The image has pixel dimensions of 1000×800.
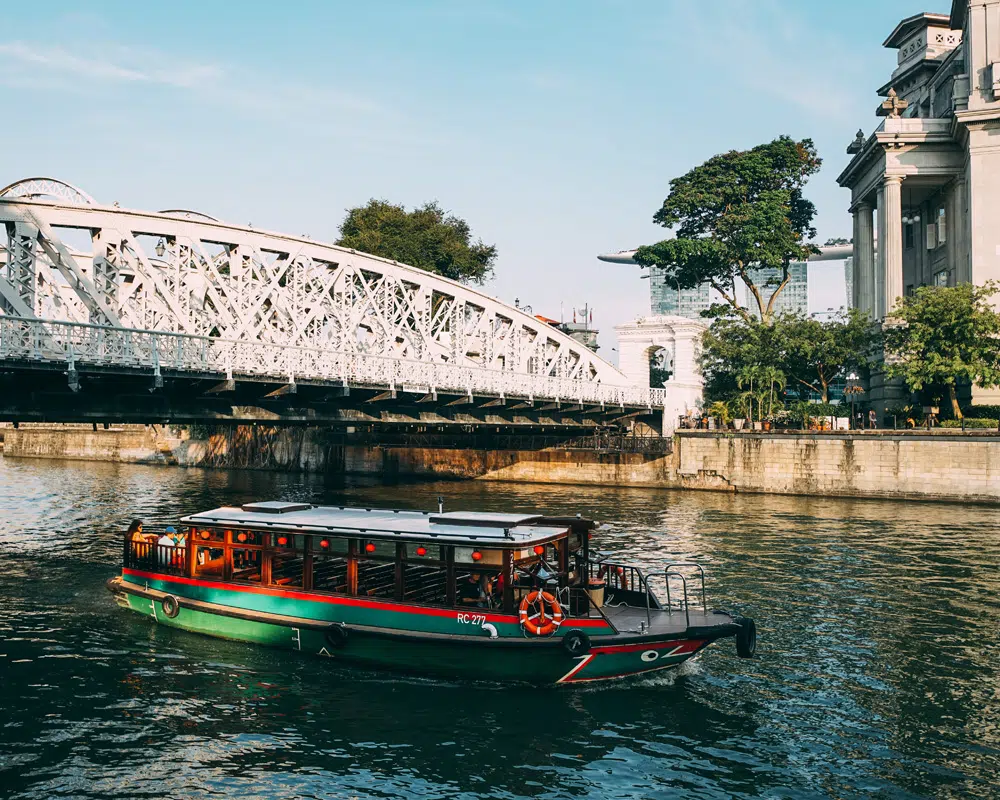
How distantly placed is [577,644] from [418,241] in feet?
222

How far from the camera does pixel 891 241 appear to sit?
63.9m

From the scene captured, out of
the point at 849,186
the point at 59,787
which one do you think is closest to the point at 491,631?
the point at 59,787

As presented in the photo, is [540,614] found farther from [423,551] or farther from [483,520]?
[423,551]

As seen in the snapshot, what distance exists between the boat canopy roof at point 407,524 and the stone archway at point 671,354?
45.5 meters

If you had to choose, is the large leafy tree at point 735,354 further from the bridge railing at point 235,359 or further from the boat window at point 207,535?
the boat window at point 207,535

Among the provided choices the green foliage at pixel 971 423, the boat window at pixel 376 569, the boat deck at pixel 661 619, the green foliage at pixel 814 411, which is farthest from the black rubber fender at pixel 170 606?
the green foliage at pixel 814 411

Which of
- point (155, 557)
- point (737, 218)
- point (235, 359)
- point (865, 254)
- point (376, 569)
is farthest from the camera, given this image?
point (737, 218)

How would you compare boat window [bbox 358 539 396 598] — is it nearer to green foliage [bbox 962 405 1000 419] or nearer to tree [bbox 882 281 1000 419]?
tree [bbox 882 281 1000 419]

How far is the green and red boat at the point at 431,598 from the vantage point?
18797mm

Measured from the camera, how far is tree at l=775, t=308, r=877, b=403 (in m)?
62.8

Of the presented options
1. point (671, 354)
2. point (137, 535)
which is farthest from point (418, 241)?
point (137, 535)

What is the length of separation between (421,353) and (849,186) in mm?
40221

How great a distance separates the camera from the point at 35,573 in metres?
30.4

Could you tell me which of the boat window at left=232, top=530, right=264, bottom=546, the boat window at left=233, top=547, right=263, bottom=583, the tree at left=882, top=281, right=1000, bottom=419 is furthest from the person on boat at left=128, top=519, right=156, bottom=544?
the tree at left=882, top=281, right=1000, bottom=419
